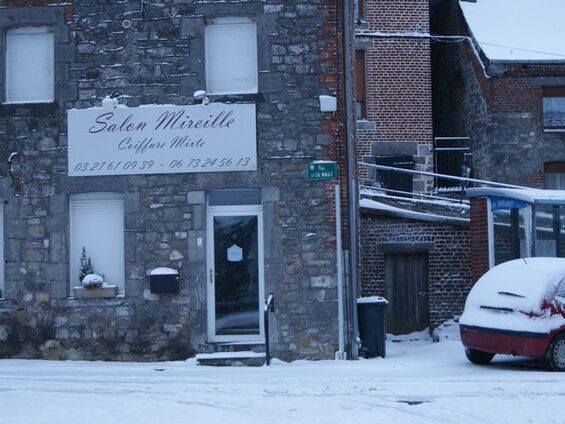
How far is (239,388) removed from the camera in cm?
1062

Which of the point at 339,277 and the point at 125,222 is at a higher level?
the point at 125,222

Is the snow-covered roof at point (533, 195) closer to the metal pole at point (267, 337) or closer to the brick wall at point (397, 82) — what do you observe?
the metal pole at point (267, 337)

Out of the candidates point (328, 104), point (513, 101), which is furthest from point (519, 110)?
point (328, 104)

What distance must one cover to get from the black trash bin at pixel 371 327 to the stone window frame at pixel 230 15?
3.73 meters

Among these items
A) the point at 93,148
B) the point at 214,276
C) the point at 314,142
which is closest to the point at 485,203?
the point at 314,142

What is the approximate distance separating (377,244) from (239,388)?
29.5ft

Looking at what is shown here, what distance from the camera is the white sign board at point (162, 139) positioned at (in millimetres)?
14312

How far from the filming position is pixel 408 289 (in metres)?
19.4

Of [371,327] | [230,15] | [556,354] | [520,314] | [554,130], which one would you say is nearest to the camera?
[556,354]

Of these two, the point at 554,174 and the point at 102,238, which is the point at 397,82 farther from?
the point at 102,238

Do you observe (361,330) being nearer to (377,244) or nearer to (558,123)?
(377,244)

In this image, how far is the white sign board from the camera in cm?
1431

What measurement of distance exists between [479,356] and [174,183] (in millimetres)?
5435

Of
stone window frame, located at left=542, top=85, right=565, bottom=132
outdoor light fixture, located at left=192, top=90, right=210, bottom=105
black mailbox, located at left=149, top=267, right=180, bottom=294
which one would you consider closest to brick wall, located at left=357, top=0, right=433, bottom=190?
stone window frame, located at left=542, top=85, right=565, bottom=132
